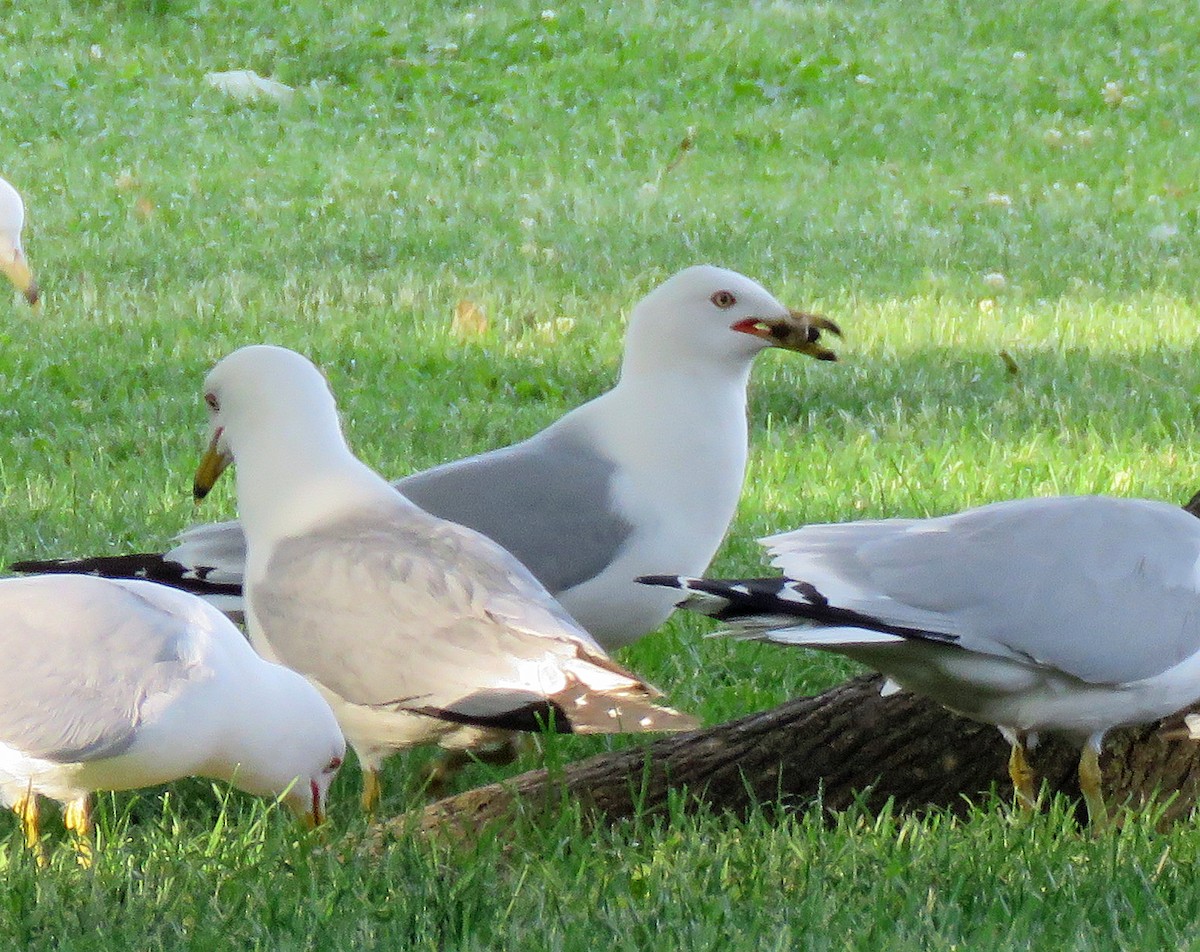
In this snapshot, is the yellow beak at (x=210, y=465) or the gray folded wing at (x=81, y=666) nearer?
the gray folded wing at (x=81, y=666)

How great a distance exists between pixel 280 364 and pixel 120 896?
135 centimetres

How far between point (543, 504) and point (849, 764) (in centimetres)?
89

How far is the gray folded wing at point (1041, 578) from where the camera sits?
3.30 meters

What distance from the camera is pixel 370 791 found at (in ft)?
12.0

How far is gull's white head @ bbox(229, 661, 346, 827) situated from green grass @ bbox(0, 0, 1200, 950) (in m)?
0.13

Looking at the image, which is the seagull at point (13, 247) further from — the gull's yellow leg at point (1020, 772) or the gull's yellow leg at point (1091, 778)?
the gull's yellow leg at point (1091, 778)

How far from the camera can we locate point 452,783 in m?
3.88

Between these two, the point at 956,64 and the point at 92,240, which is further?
the point at 956,64

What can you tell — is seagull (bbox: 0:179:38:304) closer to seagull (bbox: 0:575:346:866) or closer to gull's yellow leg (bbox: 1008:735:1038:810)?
seagull (bbox: 0:575:346:866)

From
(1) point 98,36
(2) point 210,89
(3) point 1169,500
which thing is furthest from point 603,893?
(1) point 98,36

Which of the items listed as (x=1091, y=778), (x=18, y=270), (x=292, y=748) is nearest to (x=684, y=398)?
(x=1091, y=778)

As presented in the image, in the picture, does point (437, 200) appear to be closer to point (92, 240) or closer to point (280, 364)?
point (92, 240)

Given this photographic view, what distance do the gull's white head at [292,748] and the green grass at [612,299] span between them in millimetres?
129

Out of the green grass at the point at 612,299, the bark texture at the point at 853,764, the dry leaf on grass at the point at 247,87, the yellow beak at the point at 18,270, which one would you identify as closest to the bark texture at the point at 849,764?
the bark texture at the point at 853,764
